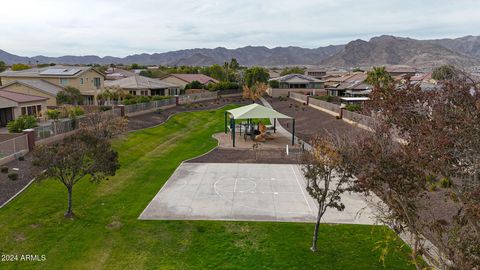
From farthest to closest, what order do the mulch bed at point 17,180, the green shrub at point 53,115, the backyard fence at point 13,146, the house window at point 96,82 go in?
1. the house window at point 96,82
2. the green shrub at point 53,115
3. the backyard fence at point 13,146
4. the mulch bed at point 17,180

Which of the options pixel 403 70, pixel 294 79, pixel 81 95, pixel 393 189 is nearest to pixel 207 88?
pixel 294 79

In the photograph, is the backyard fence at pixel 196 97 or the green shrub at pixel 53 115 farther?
the backyard fence at pixel 196 97

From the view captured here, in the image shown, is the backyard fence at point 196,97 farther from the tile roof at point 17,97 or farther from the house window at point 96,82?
the tile roof at point 17,97

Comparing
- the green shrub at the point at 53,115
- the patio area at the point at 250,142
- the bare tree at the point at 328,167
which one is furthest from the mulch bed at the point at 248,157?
the green shrub at the point at 53,115

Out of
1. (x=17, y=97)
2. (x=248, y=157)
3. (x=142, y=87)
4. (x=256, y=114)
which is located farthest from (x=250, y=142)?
(x=142, y=87)

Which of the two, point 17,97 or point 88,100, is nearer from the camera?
point 17,97

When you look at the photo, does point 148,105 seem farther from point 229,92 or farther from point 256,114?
point 229,92

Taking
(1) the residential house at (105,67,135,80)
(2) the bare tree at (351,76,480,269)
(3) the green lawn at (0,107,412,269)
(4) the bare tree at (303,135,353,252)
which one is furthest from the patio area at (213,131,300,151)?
(1) the residential house at (105,67,135,80)
